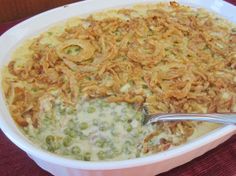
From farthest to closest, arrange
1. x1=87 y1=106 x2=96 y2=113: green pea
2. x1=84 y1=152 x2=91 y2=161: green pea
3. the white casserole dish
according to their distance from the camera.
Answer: x1=87 y1=106 x2=96 y2=113: green pea, x1=84 y1=152 x2=91 y2=161: green pea, the white casserole dish

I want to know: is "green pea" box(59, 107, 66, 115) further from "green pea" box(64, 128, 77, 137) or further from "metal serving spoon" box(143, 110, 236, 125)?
"metal serving spoon" box(143, 110, 236, 125)

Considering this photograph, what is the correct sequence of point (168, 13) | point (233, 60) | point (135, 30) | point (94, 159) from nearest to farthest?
point (94, 159) < point (233, 60) < point (135, 30) < point (168, 13)

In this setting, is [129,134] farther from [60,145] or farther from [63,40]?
[63,40]

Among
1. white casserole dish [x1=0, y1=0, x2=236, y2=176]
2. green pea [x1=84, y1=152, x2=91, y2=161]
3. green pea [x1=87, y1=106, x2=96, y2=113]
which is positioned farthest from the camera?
green pea [x1=87, y1=106, x2=96, y2=113]

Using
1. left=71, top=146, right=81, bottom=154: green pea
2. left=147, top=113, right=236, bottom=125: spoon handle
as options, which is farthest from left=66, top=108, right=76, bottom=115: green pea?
left=147, top=113, right=236, bottom=125: spoon handle

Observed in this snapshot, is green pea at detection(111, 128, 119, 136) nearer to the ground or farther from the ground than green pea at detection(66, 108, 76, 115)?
nearer to the ground

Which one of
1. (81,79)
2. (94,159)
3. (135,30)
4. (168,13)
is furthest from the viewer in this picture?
(168,13)

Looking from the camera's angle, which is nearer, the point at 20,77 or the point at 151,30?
the point at 20,77

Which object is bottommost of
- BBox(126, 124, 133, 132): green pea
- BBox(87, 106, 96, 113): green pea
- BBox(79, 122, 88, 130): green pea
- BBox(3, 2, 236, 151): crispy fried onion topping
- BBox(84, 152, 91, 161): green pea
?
BBox(84, 152, 91, 161): green pea

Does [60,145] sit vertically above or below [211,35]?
below

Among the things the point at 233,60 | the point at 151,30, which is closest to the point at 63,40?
the point at 151,30
